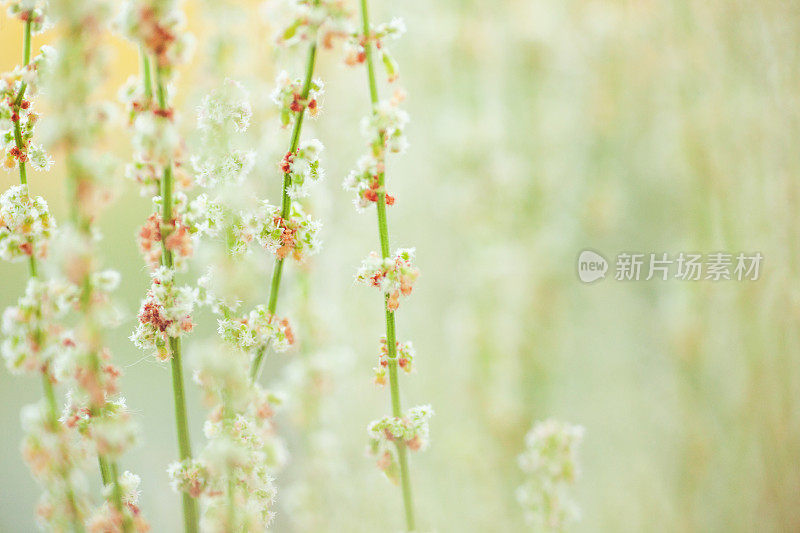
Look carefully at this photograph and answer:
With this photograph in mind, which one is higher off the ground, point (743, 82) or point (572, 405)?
point (743, 82)

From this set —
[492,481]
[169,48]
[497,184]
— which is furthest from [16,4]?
[492,481]

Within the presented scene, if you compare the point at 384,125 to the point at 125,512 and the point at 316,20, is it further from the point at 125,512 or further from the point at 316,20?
the point at 125,512

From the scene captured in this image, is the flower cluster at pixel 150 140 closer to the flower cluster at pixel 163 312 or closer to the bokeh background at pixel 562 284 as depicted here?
the flower cluster at pixel 163 312

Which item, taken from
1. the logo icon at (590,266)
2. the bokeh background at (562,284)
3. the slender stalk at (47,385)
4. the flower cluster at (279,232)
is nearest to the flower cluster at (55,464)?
the slender stalk at (47,385)

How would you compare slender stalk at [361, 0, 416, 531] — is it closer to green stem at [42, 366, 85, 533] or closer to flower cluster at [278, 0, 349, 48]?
flower cluster at [278, 0, 349, 48]

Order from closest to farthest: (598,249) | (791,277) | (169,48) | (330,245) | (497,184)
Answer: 1. (169,48)
2. (791,277)
3. (497,184)
4. (598,249)
5. (330,245)

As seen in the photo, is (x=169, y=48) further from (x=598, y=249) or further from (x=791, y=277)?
(x=598, y=249)
